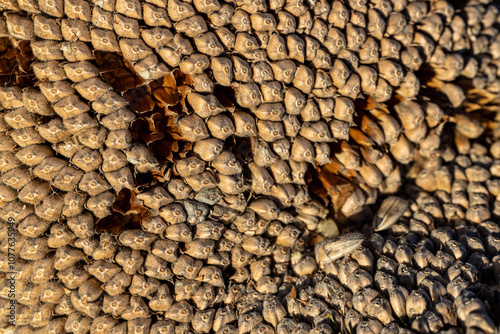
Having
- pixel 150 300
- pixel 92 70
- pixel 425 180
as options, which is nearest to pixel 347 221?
pixel 425 180

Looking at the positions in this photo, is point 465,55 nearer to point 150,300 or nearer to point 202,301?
point 202,301

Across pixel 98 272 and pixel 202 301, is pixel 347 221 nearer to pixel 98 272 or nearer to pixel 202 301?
pixel 202 301

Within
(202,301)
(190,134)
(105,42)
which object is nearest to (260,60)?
(190,134)

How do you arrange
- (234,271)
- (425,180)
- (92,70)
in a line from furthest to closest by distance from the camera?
(425,180) < (234,271) < (92,70)

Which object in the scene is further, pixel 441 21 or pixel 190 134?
pixel 441 21

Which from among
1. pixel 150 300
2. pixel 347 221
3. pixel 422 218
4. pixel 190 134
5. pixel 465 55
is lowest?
pixel 150 300

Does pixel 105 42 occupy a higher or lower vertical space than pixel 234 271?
higher

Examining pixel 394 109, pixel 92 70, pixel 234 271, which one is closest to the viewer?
pixel 92 70
